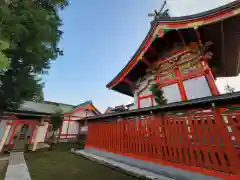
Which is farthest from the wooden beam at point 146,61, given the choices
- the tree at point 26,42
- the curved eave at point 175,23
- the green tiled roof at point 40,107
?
the green tiled roof at point 40,107

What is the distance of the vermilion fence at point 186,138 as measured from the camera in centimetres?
313

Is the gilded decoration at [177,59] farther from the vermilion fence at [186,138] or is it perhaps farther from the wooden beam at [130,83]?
the vermilion fence at [186,138]

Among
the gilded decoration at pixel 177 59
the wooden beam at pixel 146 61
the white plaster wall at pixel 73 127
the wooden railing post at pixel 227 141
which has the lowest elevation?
the wooden railing post at pixel 227 141

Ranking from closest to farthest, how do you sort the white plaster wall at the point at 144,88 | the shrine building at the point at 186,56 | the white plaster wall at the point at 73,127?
the shrine building at the point at 186,56
the white plaster wall at the point at 144,88
the white plaster wall at the point at 73,127

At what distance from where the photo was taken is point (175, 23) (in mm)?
5723

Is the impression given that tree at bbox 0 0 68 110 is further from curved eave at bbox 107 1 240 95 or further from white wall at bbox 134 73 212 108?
white wall at bbox 134 73 212 108

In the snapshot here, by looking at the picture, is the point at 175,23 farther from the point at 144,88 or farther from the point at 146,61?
the point at 144,88

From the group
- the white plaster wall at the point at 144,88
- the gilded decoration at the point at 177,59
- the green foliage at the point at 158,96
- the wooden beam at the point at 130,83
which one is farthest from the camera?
the wooden beam at the point at 130,83

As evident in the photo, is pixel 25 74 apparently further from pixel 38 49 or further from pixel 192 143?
pixel 192 143

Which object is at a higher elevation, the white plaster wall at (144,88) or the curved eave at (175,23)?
the curved eave at (175,23)

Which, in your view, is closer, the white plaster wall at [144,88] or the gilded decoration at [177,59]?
the gilded decoration at [177,59]

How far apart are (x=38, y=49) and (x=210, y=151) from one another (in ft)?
27.5

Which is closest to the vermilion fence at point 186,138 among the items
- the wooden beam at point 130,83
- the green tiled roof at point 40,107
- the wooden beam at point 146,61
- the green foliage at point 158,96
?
the green foliage at point 158,96

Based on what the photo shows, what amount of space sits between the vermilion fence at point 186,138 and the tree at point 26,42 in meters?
5.03
